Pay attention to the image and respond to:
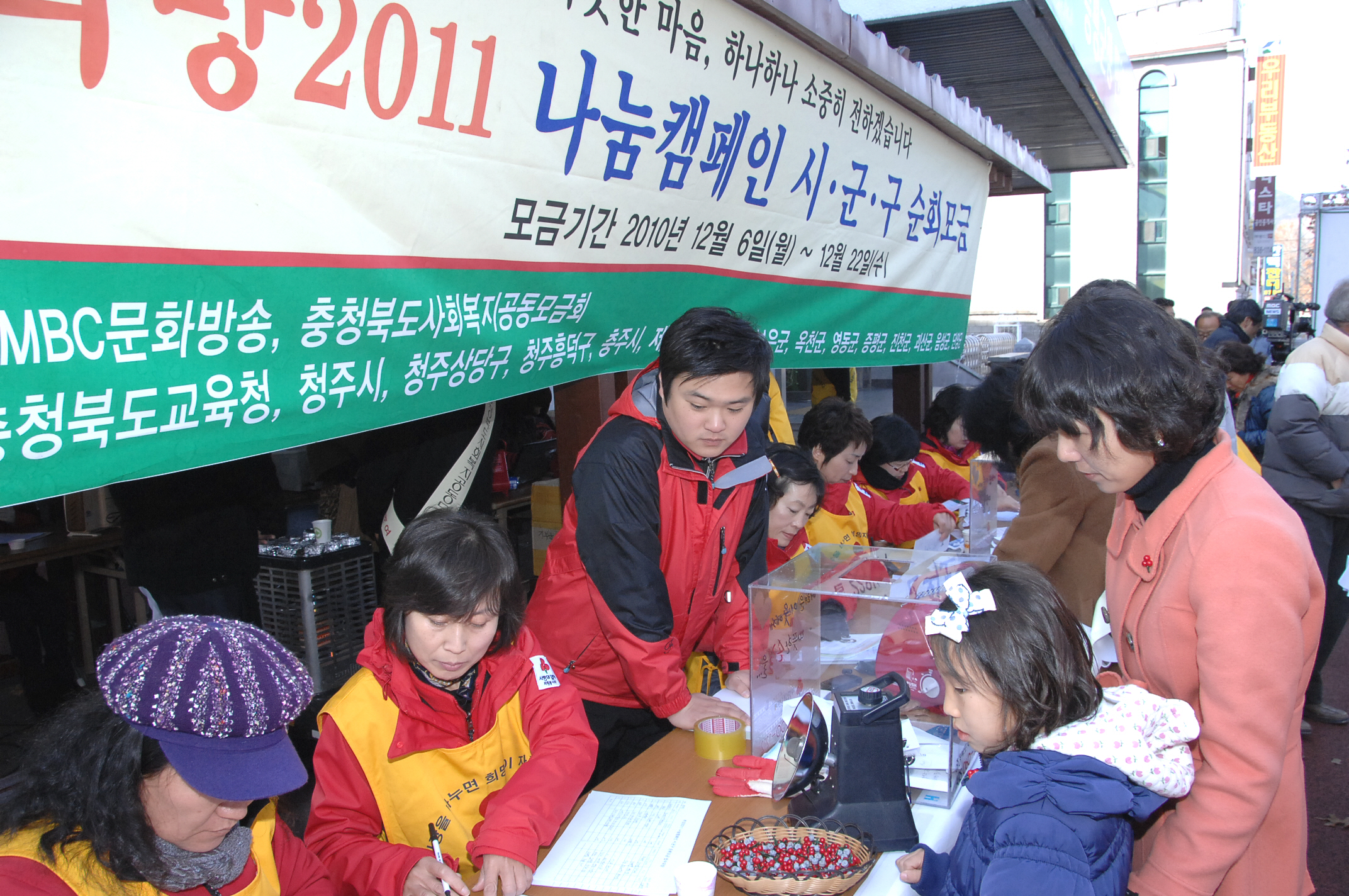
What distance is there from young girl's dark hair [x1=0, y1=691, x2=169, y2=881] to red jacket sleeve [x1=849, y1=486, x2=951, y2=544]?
331 cm

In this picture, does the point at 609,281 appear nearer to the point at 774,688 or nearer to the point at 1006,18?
the point at 774,688

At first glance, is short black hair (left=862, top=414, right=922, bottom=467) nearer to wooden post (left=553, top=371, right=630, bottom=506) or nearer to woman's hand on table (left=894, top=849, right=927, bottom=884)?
wooden post (left=553, top=371, right=630, bottom=506)

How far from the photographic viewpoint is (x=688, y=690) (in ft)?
6.95

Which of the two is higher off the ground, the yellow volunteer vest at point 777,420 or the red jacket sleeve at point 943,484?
the yellow volunteer vest at point 777,420

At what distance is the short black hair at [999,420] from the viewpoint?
8.86ft

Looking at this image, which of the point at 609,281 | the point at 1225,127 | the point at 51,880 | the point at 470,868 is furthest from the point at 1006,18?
the point at 1225,127

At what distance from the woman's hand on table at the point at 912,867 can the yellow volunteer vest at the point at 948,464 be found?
3583mm

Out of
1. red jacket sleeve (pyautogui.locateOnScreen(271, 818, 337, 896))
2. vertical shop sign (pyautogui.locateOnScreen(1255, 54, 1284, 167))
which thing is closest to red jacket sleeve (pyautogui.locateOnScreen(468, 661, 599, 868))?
red jacket sleeve (pyautogui.locateOnScreen(271, 818, 337, 896))

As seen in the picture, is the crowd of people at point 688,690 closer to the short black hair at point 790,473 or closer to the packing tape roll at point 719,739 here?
the packing tape roll at point 719,739

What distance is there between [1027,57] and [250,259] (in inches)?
167

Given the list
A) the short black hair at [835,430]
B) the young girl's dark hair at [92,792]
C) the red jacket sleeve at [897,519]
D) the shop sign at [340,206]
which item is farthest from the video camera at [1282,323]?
the young girl's dark hair at [92,792]

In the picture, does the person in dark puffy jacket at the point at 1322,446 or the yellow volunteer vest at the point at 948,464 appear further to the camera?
the yellow volunteer vest at the point at 948,464

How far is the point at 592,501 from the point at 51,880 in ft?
3.89

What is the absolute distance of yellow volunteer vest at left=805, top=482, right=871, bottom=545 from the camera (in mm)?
3551
